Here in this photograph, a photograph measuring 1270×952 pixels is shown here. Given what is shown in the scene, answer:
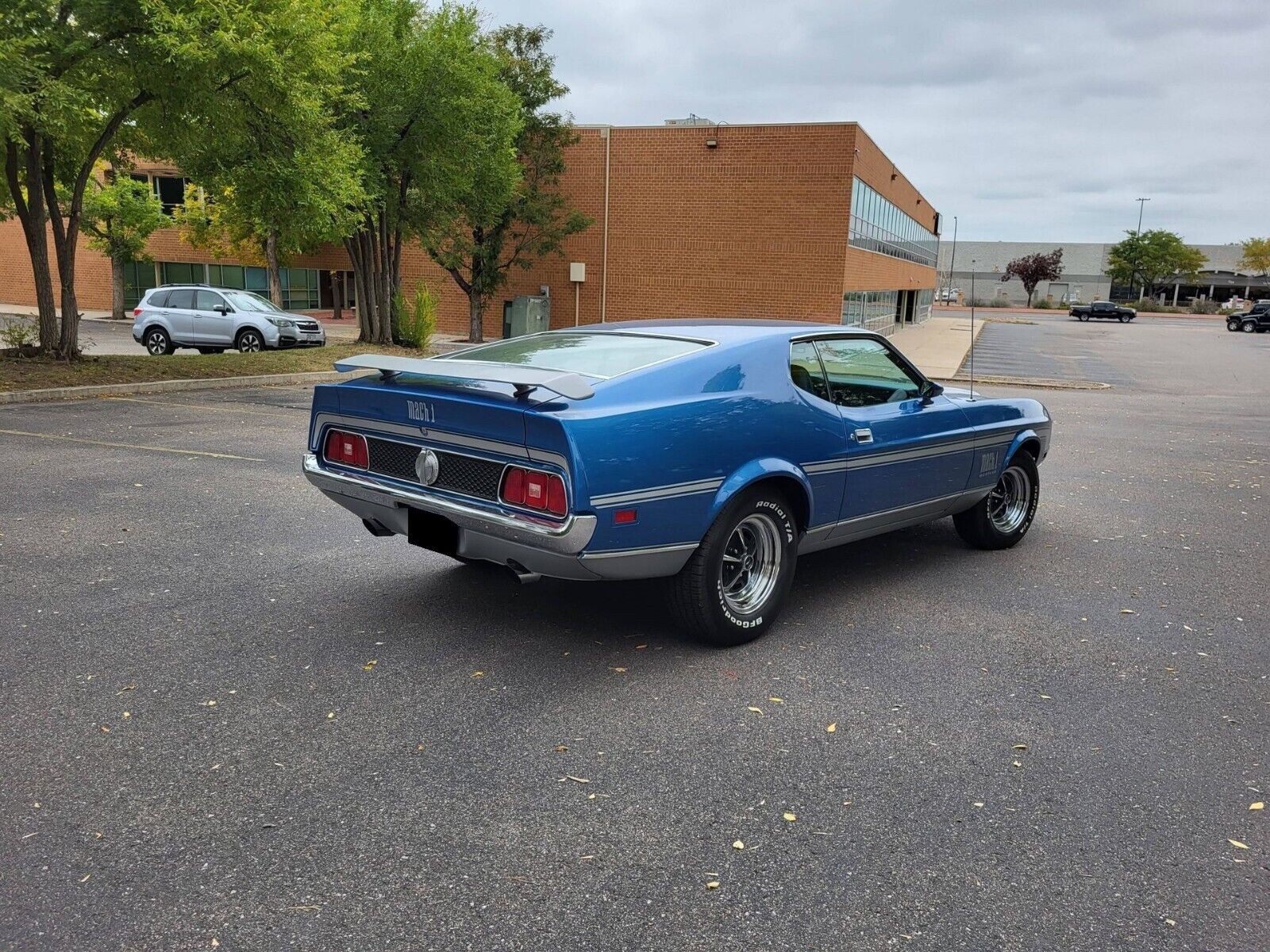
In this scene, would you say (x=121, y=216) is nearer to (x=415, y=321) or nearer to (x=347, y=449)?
(x=415, y=321)

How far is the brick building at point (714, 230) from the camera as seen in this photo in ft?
91.2

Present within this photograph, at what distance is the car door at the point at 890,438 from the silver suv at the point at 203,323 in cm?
1917

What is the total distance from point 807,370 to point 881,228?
1276 inches

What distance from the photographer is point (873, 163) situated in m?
31.7

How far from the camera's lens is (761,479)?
459 cm

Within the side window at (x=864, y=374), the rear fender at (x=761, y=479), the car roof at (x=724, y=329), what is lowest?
the rear fender at (x=761, y=479)

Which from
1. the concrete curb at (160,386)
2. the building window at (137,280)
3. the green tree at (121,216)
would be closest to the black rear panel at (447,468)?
the concrete curb at (160,386)

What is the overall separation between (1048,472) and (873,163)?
24.2 m

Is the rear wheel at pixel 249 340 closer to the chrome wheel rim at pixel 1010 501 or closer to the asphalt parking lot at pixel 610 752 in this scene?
the asphalt parking lot at pixel 610 752

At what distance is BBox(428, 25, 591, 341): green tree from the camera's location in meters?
27.2

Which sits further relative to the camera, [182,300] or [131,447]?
[182,300]

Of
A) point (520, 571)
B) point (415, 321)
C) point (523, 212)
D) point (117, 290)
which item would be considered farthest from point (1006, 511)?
point (117, 290)

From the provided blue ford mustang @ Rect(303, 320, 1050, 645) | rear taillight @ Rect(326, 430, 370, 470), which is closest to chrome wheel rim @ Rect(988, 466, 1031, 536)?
blue ford mustang @ Rect(303, 320, 1050, 645)

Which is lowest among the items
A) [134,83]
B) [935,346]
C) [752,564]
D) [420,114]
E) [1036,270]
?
[935,346]
